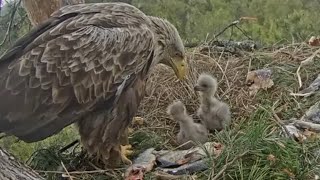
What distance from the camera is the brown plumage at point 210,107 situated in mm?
4914

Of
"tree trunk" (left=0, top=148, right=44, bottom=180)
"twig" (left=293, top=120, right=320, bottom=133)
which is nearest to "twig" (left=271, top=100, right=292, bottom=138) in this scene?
"twig" (left=293, top=120, right=320, bottom=133)

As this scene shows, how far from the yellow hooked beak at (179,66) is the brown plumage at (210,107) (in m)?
0.17

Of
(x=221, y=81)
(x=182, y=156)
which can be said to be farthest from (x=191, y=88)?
(x=182, y=156)

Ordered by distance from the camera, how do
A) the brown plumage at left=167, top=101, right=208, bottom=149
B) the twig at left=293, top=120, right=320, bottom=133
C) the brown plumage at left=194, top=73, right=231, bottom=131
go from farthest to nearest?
the brown plumage at left=194, top=73, right=231, bottom=131 → the brown plumage at left=167, top=101, right=208, bottom=149 → the twig at left=293, top=120, right=320, bottom=133

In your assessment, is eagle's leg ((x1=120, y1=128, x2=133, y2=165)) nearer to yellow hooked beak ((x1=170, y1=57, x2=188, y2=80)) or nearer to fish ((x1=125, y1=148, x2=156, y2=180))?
fish ((x1=125, y1=148, x2=156, y2=180))

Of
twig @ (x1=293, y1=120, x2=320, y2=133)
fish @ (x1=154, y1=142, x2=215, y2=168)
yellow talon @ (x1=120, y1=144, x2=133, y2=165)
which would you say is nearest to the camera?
fish @ (x1=154, y1=142, x2=215, y2=168)

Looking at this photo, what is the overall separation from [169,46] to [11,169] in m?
2.10

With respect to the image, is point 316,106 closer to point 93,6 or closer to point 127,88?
point 127,88

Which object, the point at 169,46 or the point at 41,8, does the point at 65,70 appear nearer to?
the point at 169,46

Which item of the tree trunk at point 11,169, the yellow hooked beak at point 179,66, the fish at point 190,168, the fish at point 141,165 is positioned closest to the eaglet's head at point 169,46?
the yellow hooked beak at point 179,66

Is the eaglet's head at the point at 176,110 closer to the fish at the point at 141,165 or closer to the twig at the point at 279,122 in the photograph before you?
the fish at the point at 141,165

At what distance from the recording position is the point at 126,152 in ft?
15.6

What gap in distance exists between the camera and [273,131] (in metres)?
4.32

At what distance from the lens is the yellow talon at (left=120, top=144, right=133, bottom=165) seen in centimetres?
465
